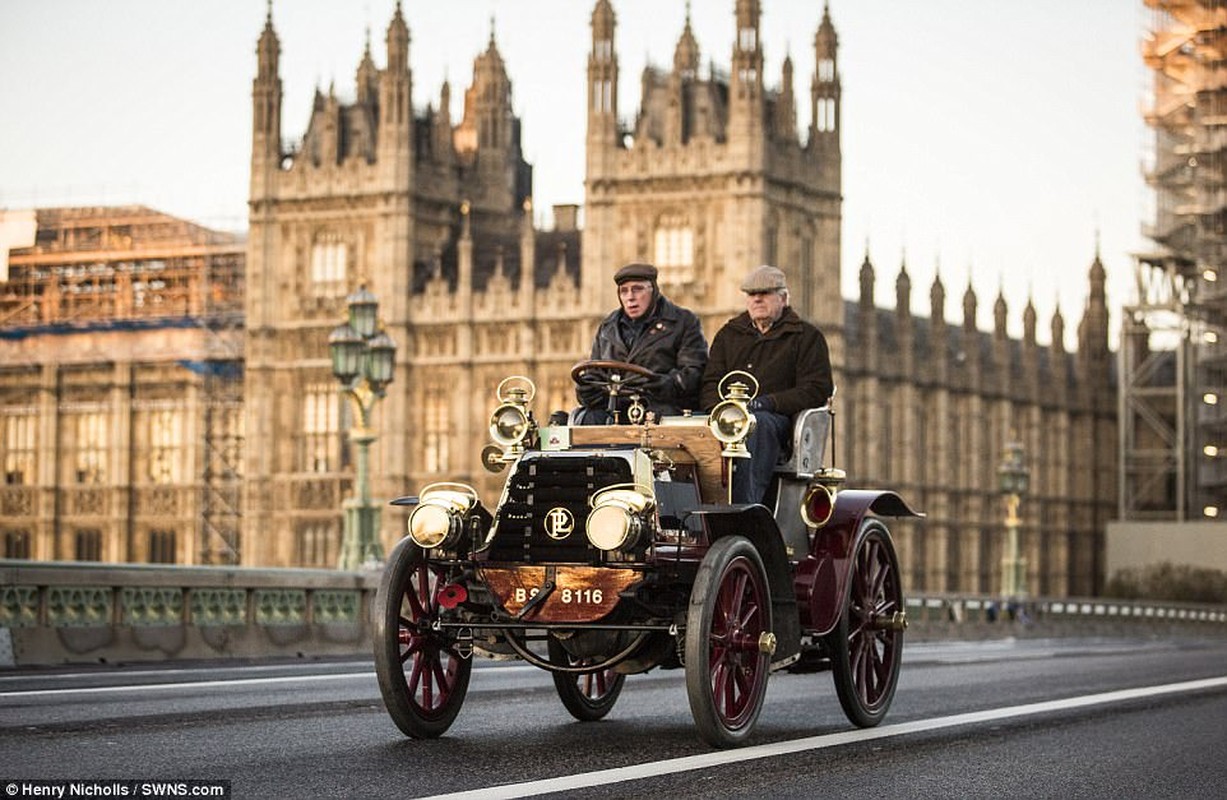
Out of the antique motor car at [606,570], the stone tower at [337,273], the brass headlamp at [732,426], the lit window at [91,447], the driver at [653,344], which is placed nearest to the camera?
the antique motor car at [606,570]

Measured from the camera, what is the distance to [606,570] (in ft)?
27.4

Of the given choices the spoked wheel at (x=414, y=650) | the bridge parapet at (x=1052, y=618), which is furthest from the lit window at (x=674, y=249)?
the spoked wheel at (x=414, y=650)

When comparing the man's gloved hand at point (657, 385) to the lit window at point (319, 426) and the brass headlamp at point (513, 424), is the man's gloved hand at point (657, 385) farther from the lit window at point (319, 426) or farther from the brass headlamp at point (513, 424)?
the lit window at point (319, 426)

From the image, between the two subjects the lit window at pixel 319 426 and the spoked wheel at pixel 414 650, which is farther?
the lit window at pixel 319 426

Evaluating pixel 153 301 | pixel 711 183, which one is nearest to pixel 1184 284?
pixel 711 183

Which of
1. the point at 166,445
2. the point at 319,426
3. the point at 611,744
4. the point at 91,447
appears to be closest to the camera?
the point at 611,744

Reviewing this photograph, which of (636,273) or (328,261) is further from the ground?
(328,261)

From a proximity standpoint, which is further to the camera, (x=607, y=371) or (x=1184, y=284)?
(x=1184, y=284)

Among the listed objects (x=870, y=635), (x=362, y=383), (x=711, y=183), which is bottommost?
(x=870, y=635)

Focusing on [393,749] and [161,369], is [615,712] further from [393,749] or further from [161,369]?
[161,369]

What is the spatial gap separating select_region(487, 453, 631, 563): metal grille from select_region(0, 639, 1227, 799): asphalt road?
0.69m

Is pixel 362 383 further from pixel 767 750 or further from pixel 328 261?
pixel 328 261

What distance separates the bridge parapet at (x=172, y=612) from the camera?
15.4 meters

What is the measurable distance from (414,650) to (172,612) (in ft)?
29.9
